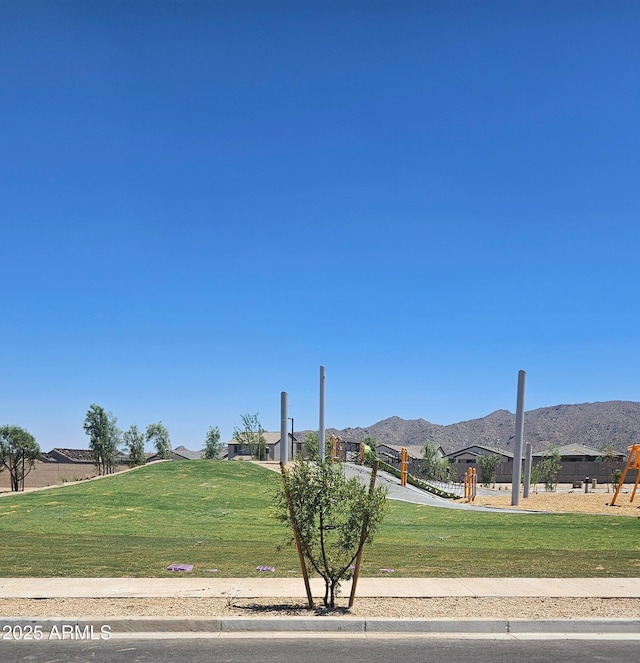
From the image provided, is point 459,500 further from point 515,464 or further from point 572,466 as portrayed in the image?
point 572,466

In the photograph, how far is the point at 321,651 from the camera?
754 cm

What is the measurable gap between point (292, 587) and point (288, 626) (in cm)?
224

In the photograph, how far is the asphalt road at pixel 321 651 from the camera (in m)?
7.29

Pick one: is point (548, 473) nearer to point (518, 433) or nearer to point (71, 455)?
point (518, 433)

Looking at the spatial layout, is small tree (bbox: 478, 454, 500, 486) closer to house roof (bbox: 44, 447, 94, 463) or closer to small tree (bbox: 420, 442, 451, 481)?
small tree (bbox: 420, 442, 451, 481)

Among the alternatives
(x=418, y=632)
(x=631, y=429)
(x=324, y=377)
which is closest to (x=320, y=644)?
(x=418, y=632)

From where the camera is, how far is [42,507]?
2148 centimetres

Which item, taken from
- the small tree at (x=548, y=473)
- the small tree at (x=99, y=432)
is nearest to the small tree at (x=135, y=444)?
the small tree at (x=99, y=432)

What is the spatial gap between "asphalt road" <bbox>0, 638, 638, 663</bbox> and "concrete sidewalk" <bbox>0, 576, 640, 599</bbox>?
6.42 ft

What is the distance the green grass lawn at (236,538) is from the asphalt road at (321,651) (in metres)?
2.66

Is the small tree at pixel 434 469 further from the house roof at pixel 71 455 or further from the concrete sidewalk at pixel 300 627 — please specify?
the concrete sidewalk at pixel 300 627

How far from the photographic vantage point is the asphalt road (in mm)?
7293

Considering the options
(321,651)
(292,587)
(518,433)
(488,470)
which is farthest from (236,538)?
(488,470)

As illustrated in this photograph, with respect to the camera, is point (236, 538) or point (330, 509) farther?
point (236, 538)
